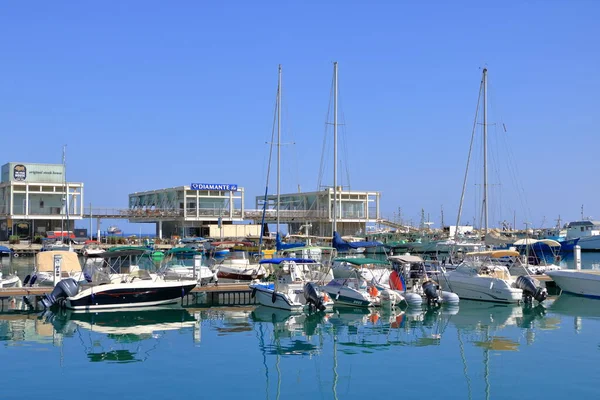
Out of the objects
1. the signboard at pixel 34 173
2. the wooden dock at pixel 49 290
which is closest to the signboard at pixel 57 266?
the wooden dock at pixel 49 290

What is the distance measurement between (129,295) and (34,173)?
225 feet

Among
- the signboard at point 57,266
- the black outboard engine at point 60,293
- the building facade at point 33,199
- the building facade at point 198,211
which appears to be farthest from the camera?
the building facade at point 198,211

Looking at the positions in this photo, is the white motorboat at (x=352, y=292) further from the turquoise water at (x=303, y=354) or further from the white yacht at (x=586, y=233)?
the white yacht at (x=586, y=233)

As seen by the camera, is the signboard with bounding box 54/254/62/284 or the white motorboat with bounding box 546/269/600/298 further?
the white motorboat with bounding box 546/269/600/298

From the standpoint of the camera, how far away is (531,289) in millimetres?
37844

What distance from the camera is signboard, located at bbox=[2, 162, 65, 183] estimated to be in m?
95.9

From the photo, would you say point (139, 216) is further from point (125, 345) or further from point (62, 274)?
point (125, 345)

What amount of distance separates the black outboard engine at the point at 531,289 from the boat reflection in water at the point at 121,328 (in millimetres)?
18111

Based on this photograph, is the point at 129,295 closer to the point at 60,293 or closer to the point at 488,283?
the point at 60,293

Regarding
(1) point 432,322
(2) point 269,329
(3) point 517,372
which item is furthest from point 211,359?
(1) point 432,322

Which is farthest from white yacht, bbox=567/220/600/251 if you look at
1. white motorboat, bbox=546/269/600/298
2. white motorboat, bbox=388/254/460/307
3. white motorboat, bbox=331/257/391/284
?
white motorboat, bbox=388/254/460/307

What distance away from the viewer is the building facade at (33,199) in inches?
3708

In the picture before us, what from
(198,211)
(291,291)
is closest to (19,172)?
(198,211)

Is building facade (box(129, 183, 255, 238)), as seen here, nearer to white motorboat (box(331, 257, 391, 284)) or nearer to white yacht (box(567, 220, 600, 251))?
white yacht (box(567, 220, 600, 251))
